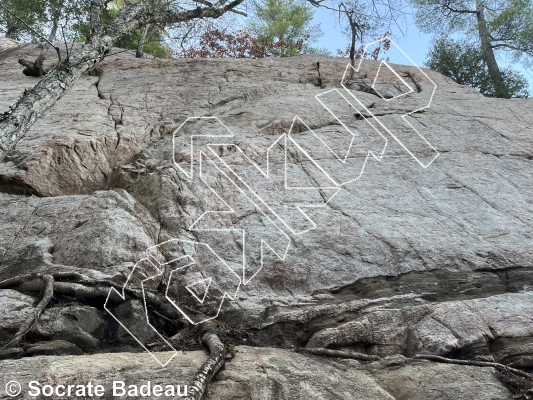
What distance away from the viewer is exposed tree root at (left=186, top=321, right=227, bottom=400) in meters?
3.10

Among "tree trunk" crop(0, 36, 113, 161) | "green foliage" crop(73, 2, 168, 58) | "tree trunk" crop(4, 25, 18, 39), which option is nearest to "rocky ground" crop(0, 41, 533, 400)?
"tree trunk" crop(0, 36, 113, 161)

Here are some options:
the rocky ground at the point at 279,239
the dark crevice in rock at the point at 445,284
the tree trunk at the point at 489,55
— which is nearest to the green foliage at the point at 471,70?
the tree trunk at the point at 489,55

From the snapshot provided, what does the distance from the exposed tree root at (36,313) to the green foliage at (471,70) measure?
16.5 meters

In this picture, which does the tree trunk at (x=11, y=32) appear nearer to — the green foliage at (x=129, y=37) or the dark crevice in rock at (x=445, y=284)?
the green foliage at (x=129, y=37)

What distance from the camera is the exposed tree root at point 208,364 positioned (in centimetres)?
310

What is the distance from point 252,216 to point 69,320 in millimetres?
2760

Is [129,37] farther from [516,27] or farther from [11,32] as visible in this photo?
[516,27]

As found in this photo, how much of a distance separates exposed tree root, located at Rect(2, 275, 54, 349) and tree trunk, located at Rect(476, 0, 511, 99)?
16635 mm

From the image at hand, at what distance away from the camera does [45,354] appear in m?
3.68

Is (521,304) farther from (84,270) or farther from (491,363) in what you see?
(84,270)

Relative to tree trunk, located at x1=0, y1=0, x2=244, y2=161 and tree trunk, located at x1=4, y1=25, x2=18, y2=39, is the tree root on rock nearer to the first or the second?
tree trunk, located at x1=0, y1=0, x2=244, y2=161

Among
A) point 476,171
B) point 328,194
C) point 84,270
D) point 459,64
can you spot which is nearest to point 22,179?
point 84,270

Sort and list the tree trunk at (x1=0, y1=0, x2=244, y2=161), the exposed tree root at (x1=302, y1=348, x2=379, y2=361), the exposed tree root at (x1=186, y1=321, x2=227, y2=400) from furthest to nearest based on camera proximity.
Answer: the tree trunk at (x1=0, y1=0, x2=244, y2=161)
the exposed tree root at (x1=302, y1=348, x2=379, y2=361)
the exposed tree root at (x1=186, y1=321, x2=227, y2=400)

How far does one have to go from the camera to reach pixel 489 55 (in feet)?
56.5
